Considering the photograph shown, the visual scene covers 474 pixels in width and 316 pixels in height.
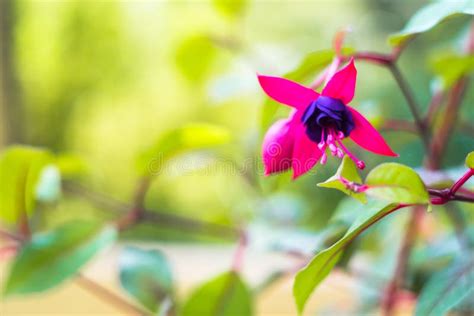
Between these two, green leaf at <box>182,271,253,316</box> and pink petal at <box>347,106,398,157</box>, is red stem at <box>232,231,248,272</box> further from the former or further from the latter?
pink petal at <box>347,106,398,157</box>

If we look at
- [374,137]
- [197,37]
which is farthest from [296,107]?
[197,37]

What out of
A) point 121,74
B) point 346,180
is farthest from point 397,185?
point 121,74

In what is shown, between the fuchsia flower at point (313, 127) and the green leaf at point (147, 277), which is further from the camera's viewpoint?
the green leaf at point (147, 277)

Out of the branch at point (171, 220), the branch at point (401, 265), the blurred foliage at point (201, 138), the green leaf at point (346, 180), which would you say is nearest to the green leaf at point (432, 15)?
the blurred foliage at point (201, 138)

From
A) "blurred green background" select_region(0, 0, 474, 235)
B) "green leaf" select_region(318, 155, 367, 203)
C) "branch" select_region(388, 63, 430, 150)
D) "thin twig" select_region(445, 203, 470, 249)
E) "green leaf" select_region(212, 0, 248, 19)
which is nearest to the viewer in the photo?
"green leaf" select_region(318, 155, 367, 203)

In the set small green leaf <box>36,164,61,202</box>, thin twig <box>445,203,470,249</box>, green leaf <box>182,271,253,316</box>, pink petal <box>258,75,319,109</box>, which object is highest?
pink petal <box>258,75,319,109</box>

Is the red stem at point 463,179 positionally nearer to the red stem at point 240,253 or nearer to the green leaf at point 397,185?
the green leaf at point 397,185

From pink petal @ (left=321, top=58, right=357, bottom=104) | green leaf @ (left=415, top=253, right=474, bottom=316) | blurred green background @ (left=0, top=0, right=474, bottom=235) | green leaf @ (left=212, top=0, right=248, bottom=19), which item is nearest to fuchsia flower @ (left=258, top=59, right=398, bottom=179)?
pink petal @ (left=321, top=58, right=357, bottom=104)

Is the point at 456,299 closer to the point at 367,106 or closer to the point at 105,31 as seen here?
the point at 367,106
